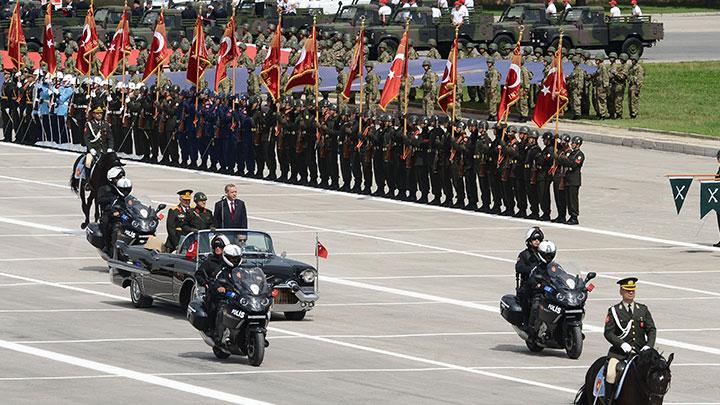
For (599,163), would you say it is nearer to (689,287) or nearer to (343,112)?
(343,112)

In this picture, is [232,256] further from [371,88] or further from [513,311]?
[371,88]

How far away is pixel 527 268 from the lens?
2259 centimetres

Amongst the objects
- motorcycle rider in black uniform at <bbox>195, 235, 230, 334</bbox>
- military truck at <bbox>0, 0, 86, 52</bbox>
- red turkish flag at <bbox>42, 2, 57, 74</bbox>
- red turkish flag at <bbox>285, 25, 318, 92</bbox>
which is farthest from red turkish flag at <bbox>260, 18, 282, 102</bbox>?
military truck at <bbox>0, 0, 86, 52</bbox>

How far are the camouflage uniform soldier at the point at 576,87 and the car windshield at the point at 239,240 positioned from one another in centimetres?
2293

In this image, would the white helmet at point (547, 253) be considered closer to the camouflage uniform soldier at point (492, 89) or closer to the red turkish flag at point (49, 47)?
the red turkish flag at point (49, 47)

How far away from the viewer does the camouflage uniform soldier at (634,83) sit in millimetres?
46469

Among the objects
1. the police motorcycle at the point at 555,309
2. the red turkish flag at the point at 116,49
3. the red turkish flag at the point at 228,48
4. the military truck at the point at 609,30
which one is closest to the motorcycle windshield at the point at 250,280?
the police motorcycle at the point at 555,309

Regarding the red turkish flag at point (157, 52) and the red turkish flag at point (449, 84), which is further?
the red turkish flag at point (157, 52)

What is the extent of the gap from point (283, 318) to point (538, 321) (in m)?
4.07

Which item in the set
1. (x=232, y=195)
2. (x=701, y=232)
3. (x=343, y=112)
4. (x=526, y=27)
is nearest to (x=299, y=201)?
(x=343, y=112)

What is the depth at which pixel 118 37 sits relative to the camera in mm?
41844

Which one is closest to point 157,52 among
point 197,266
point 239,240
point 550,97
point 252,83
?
point 252,83

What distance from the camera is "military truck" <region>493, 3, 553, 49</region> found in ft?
200

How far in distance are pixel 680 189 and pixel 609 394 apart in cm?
1538
